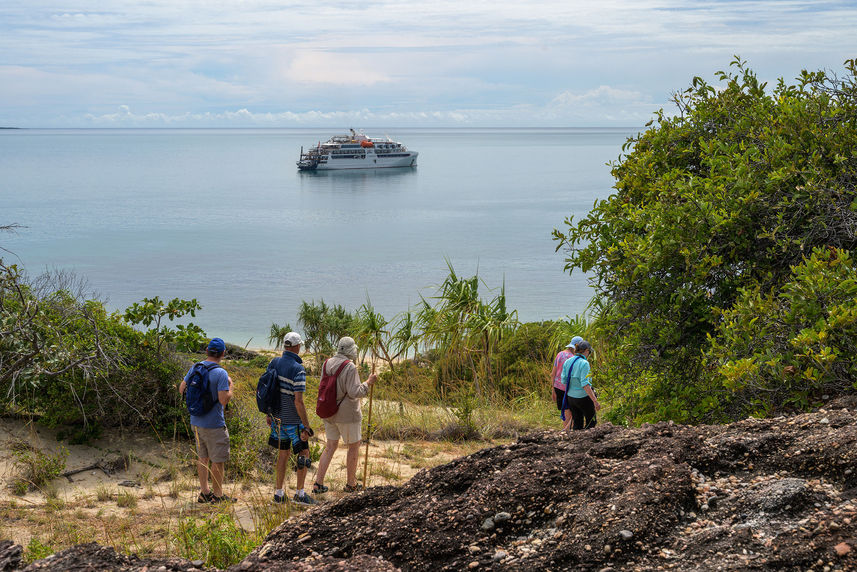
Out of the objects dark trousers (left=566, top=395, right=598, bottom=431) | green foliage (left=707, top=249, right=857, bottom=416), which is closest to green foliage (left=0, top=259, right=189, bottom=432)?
dark trousers (left=566, top=395, right=598, bottom=431)

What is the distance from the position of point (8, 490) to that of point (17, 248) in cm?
4787

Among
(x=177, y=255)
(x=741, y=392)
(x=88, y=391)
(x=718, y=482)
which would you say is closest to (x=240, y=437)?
(x=88, y=391)

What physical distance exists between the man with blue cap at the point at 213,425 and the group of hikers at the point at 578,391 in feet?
11.5

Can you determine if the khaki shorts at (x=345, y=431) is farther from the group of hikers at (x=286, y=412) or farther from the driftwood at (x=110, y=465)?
the driftwood at (x=110, y=465)

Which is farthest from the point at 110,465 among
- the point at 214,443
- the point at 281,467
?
the point at 281,467

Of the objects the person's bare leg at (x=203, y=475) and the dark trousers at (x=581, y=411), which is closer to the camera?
the person's bare leg at (x=203, y=475)

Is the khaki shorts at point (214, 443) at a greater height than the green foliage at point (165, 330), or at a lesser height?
lesser

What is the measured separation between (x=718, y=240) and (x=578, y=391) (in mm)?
3027

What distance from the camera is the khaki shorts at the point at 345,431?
6.73m

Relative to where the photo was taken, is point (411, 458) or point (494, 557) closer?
point (494, 557)

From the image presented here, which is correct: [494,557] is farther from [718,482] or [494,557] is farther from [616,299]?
[616,299]

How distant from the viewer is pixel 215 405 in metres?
6.59

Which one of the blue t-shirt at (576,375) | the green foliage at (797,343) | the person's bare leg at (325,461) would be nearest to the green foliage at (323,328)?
the blue t-shirt at (576,375)

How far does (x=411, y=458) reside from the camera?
26.8 ft
